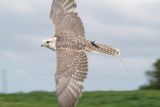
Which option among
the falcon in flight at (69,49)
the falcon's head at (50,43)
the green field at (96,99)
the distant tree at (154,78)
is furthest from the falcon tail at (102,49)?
the distant tree at (154,78)

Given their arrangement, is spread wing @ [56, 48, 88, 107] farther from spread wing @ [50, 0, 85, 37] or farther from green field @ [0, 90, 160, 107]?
green field @ [0, 90, 160, 107]

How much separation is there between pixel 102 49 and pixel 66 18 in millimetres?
1643

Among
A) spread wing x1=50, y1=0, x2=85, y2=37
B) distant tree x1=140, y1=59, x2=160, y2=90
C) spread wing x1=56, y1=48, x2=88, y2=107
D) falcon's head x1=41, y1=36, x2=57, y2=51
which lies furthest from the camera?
distant tree x1=140, y1=59, x2=160, y2=90

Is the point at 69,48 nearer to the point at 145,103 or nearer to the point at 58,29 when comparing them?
the point at 58,29

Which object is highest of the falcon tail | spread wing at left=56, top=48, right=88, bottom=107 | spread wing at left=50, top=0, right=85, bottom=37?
spread wing at left=50, top=0, right=85, bottom=37

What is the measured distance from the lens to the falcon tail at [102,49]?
45.2 ft

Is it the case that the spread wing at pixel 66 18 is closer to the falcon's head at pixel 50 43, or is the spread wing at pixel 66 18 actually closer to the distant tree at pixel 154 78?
the falcon's head at pixel 50 43

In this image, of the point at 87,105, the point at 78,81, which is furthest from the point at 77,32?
the point at 87,105

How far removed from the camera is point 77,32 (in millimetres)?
14578

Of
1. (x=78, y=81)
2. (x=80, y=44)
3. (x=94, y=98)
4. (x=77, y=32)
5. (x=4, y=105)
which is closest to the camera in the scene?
(x=78, y=81)

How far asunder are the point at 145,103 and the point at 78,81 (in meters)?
5.45

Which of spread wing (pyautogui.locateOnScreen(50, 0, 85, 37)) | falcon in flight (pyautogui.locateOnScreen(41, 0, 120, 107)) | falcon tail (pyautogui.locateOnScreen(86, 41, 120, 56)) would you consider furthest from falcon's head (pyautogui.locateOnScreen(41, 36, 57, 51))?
falcon tail (pyautogui.locateOnScreen(86, 41, 120, 56))

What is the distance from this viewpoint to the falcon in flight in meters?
12.7

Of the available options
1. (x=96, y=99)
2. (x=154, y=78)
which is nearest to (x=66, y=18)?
(x=96, y=99)
